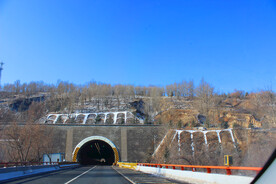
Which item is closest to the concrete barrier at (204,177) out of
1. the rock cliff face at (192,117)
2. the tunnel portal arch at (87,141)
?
the tunnel portal arch at (87,141)

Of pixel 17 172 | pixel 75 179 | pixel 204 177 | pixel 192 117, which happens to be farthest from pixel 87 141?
pixel 204 177

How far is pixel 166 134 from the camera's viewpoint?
4859cm

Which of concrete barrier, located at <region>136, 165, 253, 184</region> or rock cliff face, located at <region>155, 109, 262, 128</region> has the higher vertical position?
rock cliff face, located at <region>155, 109, 262, 128</region>

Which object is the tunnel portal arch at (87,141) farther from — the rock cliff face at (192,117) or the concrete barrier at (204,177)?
the concrete barrier at (204,177)

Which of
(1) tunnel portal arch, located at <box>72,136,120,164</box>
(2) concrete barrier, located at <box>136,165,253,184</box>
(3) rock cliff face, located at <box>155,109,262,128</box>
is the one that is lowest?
(1) tunnel portal arch, located at <box>72,136,120,164</box>

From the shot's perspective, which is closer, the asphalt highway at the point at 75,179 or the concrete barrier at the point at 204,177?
the concrete barrier at the point at 204,177

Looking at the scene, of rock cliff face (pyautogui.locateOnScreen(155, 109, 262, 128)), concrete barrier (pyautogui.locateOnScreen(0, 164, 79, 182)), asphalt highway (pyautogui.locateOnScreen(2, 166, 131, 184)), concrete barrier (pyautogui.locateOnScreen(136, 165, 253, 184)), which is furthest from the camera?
rock cliff face (pyautogui.locateOnScreen(155, 109, 262, 128))

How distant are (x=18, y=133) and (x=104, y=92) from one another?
90.2 m

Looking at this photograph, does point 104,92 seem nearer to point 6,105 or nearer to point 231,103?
point 6,105

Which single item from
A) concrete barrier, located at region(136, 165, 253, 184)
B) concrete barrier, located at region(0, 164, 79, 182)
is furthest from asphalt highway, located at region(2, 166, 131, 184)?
concrete barrier, located at region(136, 165, 253, 184)

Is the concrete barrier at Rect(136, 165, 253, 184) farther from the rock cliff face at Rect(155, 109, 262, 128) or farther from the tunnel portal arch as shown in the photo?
the rock cliff face at Rect(155, 109, 262, 128)

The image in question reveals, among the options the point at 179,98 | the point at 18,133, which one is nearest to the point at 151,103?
the point at 179,98

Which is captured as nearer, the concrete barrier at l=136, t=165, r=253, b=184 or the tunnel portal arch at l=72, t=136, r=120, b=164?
the concrete barrier at l=136, t=165, r=253, b=184

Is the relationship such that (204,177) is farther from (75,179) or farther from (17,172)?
(17,172)
